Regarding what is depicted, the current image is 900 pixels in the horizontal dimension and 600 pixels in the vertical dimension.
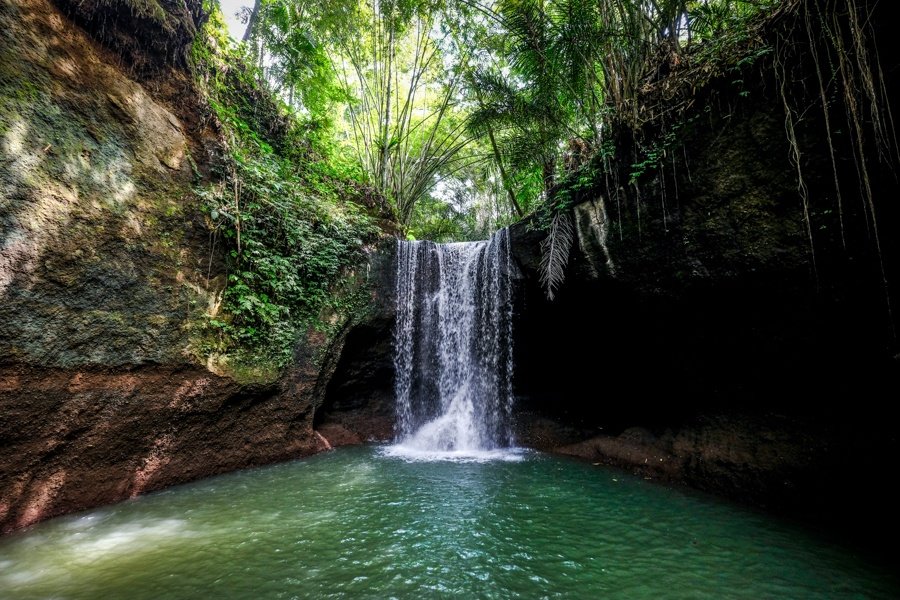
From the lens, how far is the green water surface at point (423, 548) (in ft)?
8.33

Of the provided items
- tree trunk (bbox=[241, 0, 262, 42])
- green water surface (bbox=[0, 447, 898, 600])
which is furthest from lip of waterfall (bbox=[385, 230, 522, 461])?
tree trunk (bbox=[241, 0, 262, 42])

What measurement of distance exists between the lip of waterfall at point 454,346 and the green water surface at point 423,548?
2817 mm

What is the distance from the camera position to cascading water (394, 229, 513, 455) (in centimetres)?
732

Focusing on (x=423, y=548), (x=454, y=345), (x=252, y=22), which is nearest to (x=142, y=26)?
(x=252, y=22)

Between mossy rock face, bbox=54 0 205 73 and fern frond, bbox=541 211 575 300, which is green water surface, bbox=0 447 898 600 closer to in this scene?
fern frond, bbox=541 211 575 300

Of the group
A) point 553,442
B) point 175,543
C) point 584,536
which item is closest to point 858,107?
point 584,536

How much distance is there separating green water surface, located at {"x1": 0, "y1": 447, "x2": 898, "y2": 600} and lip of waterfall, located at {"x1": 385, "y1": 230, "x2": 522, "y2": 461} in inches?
111

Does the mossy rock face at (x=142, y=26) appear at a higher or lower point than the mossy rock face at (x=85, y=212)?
higher

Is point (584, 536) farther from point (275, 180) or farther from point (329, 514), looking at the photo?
point (275, 180)

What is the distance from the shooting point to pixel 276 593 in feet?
7.97

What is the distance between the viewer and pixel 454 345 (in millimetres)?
7789

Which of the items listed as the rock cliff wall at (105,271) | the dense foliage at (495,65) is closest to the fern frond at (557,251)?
the dense foliage at (495,65)

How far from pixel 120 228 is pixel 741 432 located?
25.5ft

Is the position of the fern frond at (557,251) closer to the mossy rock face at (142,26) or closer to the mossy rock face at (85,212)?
the mossy rock face at (85,212)
